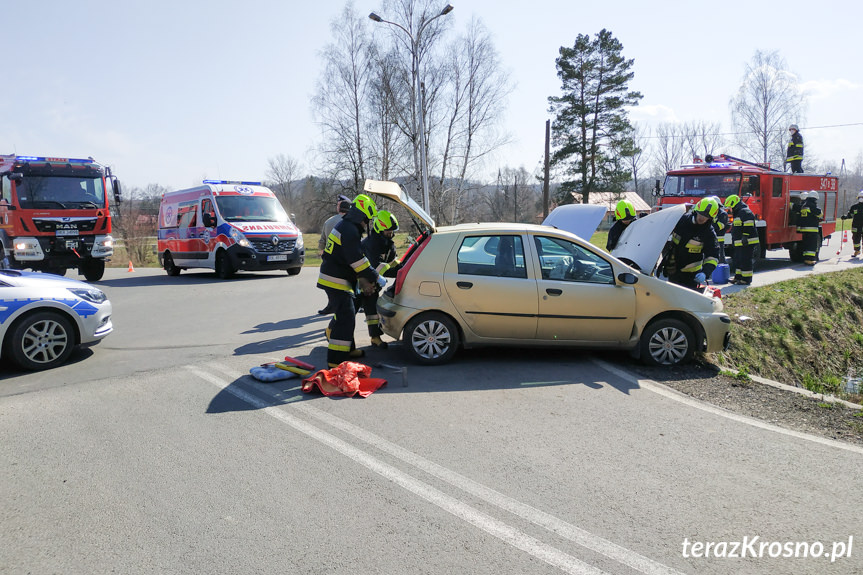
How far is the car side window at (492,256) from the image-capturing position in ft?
21.6

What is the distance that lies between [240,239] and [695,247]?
11.2m

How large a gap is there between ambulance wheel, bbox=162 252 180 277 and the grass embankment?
1512 centimetres

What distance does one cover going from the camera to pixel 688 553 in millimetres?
3107

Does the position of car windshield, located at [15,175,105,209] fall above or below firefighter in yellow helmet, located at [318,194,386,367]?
above

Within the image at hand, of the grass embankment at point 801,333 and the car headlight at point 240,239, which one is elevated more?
the car headlight at point 240,239

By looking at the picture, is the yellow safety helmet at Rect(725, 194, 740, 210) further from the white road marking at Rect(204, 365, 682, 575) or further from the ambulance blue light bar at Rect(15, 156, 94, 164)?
the ambulance blue light bar at Rect(15, 156, 94, 164)

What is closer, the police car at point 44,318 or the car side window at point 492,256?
the police car at point 44,318

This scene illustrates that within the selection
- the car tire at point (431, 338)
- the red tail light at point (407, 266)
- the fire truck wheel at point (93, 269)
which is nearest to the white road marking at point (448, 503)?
the car tire at point (431, 338)

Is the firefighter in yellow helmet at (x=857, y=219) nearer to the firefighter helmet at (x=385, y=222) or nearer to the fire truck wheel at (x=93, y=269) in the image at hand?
the firefighter helmet at (x=385, y=222)

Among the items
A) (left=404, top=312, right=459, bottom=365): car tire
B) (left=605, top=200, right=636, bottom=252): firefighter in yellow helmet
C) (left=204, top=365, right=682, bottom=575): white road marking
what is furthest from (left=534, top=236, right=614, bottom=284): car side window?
(left=605, top=200, right=636, bottom=252): firefighter in yellow helmet

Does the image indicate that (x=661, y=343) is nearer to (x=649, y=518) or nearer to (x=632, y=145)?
(x=649, y=518)

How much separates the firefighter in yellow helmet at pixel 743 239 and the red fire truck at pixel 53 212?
15.6m

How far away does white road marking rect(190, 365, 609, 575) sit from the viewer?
9.91 feet

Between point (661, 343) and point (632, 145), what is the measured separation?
3615cm
